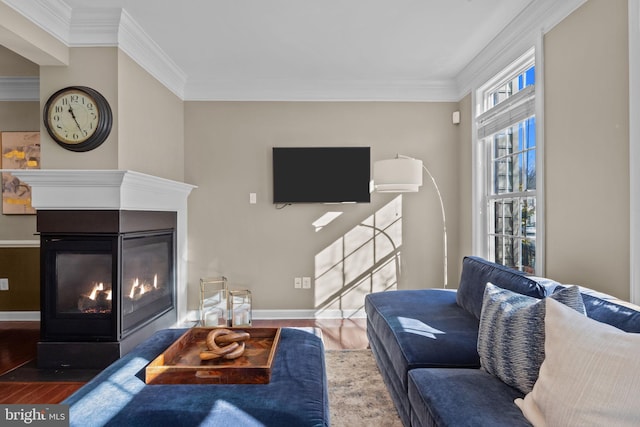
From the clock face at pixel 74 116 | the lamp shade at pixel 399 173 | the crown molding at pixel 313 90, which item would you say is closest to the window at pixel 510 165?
the crown molding at pixel 313 90

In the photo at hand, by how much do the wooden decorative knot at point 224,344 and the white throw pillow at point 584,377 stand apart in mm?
1241

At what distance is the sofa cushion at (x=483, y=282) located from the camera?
73.7 inches

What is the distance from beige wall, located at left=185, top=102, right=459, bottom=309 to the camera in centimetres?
402

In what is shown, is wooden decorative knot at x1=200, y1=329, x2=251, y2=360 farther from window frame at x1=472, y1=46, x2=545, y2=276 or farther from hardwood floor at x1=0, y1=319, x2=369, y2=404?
window frame at x1=472, y1=46, x2=545, y2=276

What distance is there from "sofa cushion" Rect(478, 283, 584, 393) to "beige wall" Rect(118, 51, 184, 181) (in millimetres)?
2773

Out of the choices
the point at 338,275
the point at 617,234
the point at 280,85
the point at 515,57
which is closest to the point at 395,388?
the point at 617,234

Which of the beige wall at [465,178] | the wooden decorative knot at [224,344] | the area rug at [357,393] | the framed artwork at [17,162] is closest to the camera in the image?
the wooden decorative knot at [224,344]

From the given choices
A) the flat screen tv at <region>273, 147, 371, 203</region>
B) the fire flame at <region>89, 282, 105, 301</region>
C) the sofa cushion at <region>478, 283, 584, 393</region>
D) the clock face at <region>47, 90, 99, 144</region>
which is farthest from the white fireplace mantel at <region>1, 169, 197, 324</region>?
the sofa cushion at <region>478, 283, 584, 393</region>

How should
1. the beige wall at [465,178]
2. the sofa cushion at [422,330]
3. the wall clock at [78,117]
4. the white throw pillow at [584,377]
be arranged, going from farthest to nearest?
1. the beige wall at [465,178]
2. the wall clock at [78,117]
3. the sofa cushion at [422,330]
4. the white throw pillow at [584,377]

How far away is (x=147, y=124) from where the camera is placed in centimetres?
323

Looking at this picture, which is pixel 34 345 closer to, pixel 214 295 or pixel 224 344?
pixel 214 295

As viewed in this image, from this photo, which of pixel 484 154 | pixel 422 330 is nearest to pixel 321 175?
pixel 484 154

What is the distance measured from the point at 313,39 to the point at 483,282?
7.84ft

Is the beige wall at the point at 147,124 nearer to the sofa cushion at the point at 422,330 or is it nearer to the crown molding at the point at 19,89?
the crown molding at the point at 19,89
